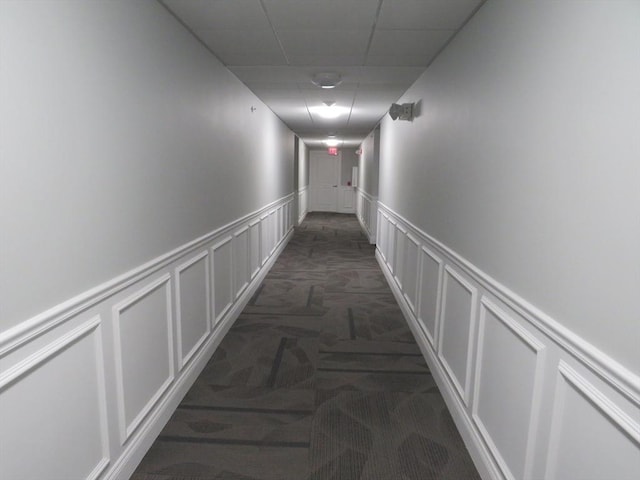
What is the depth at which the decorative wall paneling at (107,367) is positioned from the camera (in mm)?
1270

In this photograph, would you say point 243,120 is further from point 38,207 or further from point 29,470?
point 29,470

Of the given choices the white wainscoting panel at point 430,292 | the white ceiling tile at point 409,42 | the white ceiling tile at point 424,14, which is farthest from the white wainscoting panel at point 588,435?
the white ceiling tile at point 409,42

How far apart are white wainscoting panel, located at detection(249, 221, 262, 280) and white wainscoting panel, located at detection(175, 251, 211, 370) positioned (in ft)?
5.04

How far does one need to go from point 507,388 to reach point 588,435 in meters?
0.54

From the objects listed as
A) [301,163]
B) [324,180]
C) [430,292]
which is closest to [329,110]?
[430,292]

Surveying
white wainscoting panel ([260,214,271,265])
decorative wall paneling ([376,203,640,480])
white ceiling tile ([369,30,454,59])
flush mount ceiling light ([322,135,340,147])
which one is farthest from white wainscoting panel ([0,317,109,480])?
flush mount ceiling light ([322,135,340,147])

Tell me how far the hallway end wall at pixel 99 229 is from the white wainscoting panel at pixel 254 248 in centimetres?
153

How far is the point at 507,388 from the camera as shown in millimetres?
1744

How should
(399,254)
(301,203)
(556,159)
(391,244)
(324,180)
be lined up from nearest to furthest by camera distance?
1. (556,159)
2. (399,254)
3. (391,244)
4. (301,203)
5. (324,180)

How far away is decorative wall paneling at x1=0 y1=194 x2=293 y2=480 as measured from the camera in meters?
1.27

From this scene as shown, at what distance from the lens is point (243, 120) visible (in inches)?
160

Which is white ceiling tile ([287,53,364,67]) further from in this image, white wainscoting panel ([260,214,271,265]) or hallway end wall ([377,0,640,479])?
white wainscoting panel ([260,214,271,265])

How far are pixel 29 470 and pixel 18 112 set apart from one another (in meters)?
1.01

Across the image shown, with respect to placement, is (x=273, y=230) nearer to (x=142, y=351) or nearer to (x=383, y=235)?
(x=383, y=235)
